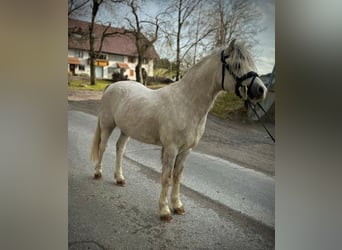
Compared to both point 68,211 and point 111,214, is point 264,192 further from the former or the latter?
point 68,211

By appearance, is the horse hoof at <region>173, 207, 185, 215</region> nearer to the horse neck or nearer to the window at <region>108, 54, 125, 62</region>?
the horse neck

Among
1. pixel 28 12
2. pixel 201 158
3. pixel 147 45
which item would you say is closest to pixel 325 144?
pixel 201 158

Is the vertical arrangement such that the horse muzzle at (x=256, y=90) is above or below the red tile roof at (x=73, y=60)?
below

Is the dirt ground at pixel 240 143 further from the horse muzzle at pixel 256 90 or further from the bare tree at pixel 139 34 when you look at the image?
the bare tree at pixel 139 34

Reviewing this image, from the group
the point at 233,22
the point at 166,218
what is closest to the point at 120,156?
the point at 166,218

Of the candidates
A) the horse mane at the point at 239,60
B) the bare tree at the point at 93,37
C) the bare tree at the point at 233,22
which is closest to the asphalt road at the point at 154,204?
the bare tree at the point at 93,37

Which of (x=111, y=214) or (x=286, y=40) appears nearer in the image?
(x=111, y=214)
